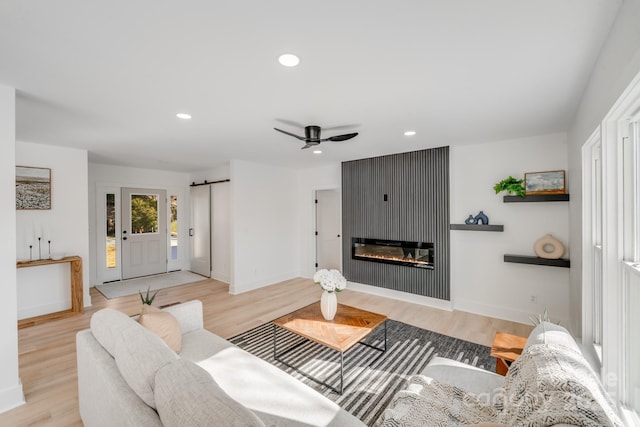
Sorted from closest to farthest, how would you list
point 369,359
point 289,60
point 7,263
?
point 289,60 < point 7,263 < point 369,359

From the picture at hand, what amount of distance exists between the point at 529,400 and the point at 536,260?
301cm

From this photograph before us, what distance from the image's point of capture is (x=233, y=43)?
1.58 m

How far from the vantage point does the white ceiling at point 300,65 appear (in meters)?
1.35

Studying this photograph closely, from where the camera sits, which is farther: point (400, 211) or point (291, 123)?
point (400, 211)

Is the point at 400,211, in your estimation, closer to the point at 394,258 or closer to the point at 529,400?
the point at 394,258

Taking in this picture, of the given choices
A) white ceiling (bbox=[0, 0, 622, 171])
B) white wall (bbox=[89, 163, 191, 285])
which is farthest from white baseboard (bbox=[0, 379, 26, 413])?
white wall (bbox=[89, 163, 191, 285])

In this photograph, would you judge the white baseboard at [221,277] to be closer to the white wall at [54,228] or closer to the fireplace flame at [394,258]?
the white wall at [54,228]

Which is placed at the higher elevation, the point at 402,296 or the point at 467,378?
the point at 467,378

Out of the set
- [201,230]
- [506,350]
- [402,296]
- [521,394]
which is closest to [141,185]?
[201,230]

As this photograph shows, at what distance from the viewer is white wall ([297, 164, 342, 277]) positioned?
589 centimetres

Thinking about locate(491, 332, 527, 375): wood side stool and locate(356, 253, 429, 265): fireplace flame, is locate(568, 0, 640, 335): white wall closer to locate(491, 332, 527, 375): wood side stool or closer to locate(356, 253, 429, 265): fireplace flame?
locate(491, 332, 527, 375): wood side stool

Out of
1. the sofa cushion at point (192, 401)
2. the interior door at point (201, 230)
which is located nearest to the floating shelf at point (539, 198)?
the sofa cushion at point (192, 401)

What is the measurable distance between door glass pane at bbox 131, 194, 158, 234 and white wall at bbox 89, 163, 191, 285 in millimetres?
284

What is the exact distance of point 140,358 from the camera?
126 centimetres
